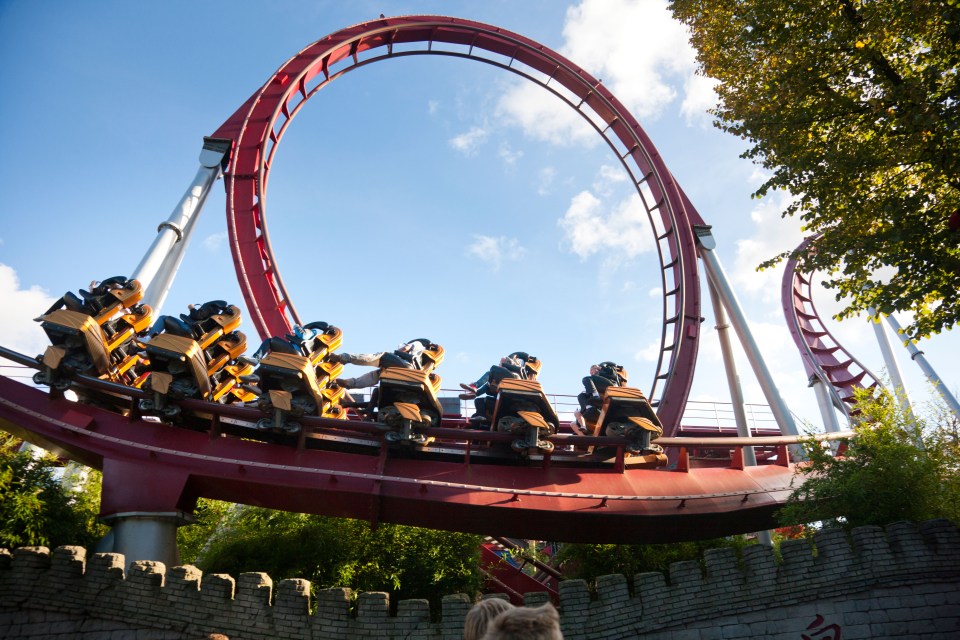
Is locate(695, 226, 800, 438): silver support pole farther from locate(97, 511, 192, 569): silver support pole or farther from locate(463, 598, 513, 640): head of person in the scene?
locate(463, 598, 513, 640): head of person

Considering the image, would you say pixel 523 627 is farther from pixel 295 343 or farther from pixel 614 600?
pixel 295 343

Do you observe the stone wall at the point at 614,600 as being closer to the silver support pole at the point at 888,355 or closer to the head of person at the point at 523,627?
the head of person at the point at 523,627

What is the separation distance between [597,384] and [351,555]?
10.9ft

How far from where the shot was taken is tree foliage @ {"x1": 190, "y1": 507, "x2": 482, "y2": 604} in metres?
7.11

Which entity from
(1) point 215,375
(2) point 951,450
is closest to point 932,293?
(2) point 951,450

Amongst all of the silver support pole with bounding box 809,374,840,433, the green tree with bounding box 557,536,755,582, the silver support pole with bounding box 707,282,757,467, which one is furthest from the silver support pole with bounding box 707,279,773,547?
the silver support pole with bounding box 809,374,840,433

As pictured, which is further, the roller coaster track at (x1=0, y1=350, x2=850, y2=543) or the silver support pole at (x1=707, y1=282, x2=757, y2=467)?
the silver support pole at (x1=707, y1=282, x2=757, y2=467)

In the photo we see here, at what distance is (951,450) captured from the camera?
7781 mm

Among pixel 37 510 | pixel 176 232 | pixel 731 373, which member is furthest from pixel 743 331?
pixel 37 510

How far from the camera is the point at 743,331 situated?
1055 centimetres

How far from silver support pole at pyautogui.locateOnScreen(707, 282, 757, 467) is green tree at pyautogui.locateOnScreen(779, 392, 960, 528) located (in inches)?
81.9

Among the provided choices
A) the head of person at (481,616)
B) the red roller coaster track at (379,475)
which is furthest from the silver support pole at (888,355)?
the head of person at (481,616)

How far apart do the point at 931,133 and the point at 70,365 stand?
859 centimetres

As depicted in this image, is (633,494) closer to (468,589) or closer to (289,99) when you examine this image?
(468,589)
